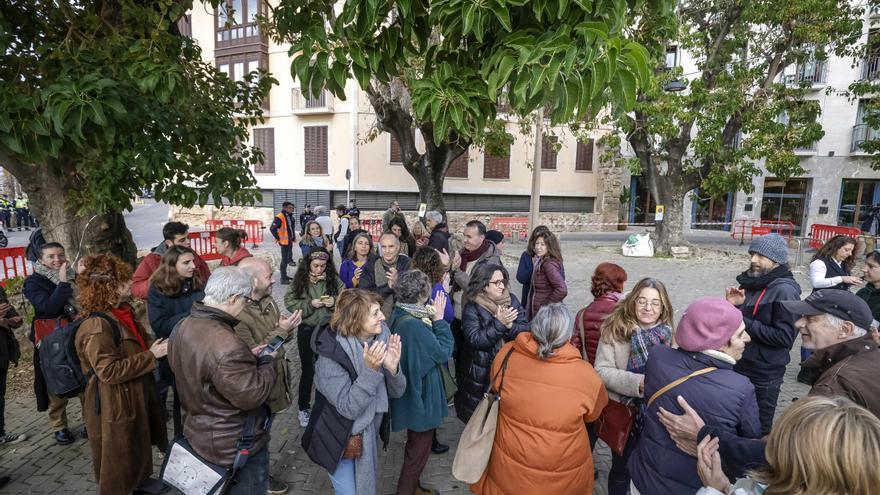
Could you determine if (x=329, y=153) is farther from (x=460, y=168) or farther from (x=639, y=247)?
(x=639, y=247)

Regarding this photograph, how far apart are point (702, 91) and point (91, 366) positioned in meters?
14.3

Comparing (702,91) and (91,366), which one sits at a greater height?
(702,91)

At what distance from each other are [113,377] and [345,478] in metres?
1.55

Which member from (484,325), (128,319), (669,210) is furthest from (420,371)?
(669,210)

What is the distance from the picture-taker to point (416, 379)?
9.75 ft

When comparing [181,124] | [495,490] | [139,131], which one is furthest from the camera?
[181,124]

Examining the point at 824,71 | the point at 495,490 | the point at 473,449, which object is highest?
the point at 824,71

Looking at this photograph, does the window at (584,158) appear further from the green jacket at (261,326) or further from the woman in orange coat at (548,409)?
the woman in orange coat at (548,409)

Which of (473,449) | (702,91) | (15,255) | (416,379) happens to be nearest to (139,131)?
(416,379)

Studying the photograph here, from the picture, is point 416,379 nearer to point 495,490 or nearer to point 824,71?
point 495,490

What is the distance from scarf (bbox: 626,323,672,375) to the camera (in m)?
2.82

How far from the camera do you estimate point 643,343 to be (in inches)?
112

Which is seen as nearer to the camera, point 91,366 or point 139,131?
point 91,366

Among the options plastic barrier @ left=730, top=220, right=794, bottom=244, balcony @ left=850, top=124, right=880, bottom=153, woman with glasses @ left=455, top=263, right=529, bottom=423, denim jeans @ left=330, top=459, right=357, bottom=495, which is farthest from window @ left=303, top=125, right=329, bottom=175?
balcony @ left=850, top=124, right=880, bottom=153
